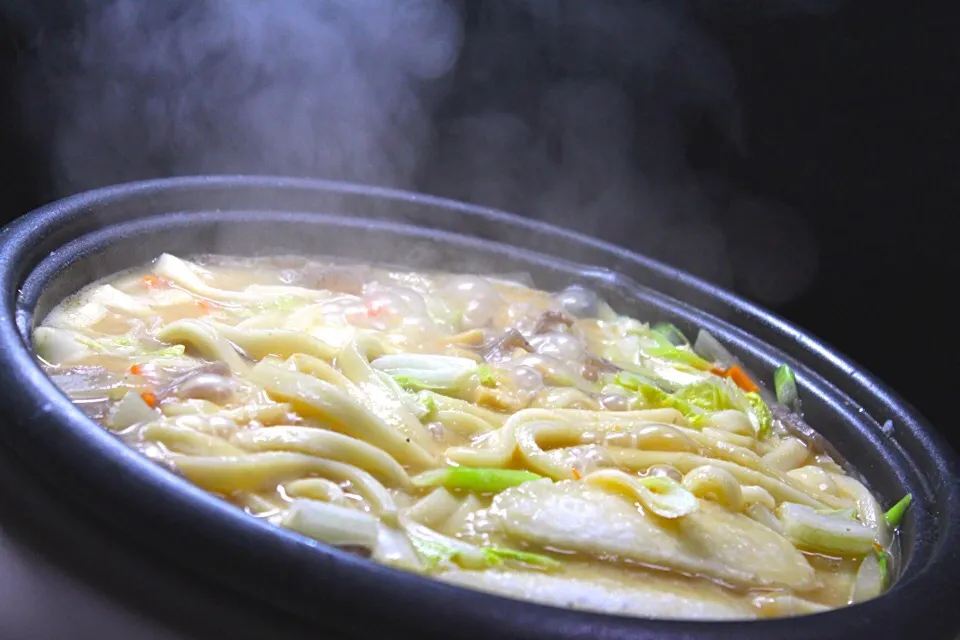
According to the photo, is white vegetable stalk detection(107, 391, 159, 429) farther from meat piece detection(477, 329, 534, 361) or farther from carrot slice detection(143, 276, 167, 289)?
meat piece detection(477, 329, 534, 361)

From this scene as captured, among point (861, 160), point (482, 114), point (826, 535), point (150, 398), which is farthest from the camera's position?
point (482, 114)

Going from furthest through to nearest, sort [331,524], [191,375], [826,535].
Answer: [826,535], [191,375], [331,524]

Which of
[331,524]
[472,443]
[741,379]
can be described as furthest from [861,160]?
[331,524]

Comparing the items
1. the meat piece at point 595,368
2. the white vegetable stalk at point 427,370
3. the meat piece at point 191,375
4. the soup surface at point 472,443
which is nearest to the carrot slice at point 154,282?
the soup surface at point 472,443

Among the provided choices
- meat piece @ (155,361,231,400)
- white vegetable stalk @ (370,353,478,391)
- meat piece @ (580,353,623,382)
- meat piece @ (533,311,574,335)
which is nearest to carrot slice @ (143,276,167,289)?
meat piece @ (155,361,231,400)

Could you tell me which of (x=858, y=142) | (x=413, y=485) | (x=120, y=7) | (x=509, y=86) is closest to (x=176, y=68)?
(x=120, y=7)

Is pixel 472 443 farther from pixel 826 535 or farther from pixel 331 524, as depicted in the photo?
pixel 826 535

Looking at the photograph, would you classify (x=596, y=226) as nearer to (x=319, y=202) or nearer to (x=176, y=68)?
(x=319, y=202)
